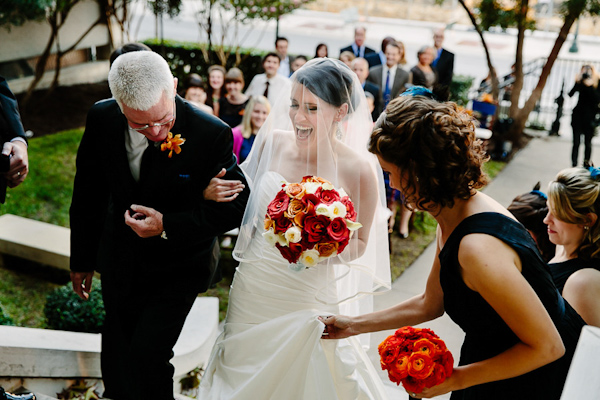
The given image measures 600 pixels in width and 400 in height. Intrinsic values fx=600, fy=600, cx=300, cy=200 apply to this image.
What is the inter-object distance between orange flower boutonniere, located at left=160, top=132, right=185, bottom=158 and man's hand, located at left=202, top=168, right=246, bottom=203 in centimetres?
24

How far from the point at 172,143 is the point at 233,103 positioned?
515 centimetres

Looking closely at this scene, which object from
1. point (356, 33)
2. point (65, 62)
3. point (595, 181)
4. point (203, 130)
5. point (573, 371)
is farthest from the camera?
point (65, 62)

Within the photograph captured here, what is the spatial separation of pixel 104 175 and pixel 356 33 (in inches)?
322

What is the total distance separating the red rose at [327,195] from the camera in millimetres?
2877

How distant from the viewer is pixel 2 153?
302 centimetres

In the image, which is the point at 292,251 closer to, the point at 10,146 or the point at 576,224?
the point at 576,224

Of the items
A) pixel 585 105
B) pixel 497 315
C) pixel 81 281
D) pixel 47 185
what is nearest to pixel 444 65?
pixel 585 105

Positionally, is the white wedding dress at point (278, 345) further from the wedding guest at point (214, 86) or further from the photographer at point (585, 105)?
the photographer at point (585, 105)

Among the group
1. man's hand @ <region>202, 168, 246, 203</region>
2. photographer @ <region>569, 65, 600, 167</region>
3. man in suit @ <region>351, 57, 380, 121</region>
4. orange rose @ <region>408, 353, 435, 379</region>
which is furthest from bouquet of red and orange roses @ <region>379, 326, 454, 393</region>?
photographer @ <region>569, 65, 600, 167</region>

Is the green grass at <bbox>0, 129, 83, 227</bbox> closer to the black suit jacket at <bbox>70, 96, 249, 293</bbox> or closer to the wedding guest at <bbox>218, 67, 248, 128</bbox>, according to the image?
the wedding guest at <bbox>218, 67, 248, 128</bbox>

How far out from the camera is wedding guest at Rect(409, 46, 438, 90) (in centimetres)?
962

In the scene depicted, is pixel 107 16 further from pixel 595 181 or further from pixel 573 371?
pixel 573 371

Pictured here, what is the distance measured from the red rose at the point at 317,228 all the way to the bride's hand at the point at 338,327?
0.37m

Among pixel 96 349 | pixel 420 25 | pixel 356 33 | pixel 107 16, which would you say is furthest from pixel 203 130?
pixel 420 25
